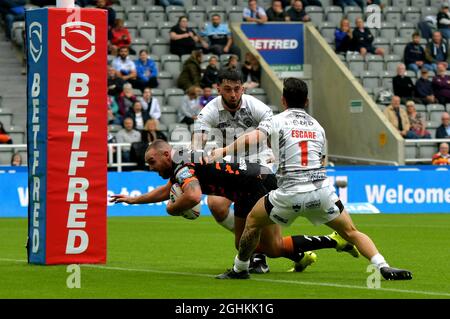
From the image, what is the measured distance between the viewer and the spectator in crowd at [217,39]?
95.4ft

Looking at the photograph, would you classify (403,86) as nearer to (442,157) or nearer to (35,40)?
(442,157)

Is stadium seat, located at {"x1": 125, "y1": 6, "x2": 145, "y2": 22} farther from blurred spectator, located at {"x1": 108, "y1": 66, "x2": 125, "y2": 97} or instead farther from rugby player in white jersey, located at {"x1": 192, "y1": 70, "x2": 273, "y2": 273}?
rugby player in white jersey, located at {"x1": 192, "y1": 70, "x2": 273, "y2": 273}

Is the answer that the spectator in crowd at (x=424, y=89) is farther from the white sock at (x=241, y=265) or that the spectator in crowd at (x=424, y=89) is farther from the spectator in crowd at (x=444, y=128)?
the white sock at (x=241, y=265)

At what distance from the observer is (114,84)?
26.2 metres

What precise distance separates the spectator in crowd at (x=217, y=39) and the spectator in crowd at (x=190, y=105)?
104 inches

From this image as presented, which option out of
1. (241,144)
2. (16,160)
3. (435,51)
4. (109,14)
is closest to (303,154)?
(241,144)

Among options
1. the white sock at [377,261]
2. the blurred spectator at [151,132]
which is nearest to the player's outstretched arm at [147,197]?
the white sock at [377,261]

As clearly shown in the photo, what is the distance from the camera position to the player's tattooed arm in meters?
11.2

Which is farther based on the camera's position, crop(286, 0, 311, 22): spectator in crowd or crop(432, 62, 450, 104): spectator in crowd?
crop(286, 0, 311, 22): spectator in crowd

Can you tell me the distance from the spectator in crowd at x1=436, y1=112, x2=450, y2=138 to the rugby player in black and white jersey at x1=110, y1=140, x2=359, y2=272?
16.2 meters

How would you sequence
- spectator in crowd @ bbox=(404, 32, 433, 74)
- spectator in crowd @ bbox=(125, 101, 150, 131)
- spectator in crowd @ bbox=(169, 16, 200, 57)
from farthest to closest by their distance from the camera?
spectator in crowd @ bbox=(404, 32, 433, 74) → spectator in crowd @ bbox=(169, 16, 200, 57) → spectator in crowd @ bbox=(125, 101, 150, 131)

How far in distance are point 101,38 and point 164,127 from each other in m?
14.0

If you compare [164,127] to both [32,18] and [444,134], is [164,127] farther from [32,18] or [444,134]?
[32,18]

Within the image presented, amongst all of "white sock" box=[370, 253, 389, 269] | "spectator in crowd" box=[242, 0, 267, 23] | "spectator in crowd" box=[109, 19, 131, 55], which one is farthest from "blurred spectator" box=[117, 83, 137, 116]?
"white sock" box=[370, 253, 389, 269]
